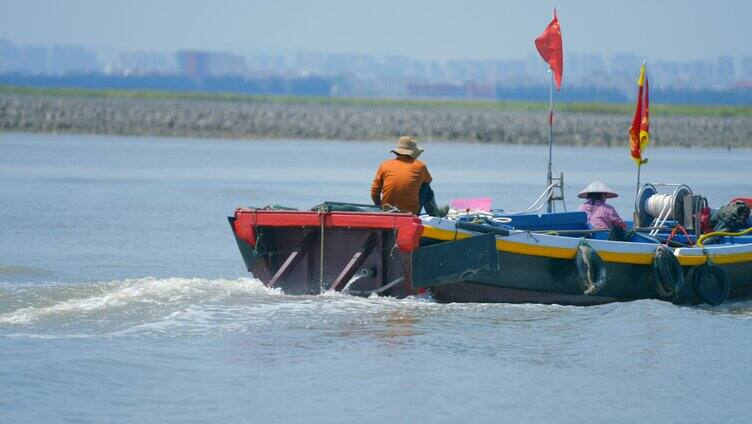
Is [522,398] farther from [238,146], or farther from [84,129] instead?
[84,129]

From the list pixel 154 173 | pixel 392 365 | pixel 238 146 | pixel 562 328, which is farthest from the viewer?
pixel 238 146

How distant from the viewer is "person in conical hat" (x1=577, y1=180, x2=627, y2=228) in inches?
670

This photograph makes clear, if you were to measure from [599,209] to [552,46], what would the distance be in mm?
2857

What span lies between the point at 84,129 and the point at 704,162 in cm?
2729

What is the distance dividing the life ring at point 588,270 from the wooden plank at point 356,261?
7.58 feet

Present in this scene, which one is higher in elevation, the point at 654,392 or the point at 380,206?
the point at 380,206

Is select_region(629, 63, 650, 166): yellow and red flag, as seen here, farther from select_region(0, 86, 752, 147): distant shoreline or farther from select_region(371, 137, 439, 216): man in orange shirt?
select_region(0, 86, 752, 147): distant shoreline

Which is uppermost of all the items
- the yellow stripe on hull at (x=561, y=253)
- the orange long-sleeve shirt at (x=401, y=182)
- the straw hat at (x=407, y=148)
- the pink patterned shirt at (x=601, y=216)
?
the straw hat at (x=407, y=148)

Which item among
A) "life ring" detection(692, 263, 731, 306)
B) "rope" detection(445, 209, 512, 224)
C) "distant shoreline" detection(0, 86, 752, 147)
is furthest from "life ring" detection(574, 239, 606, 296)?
"distant shoreline" detection(0, 86, 752, 147)

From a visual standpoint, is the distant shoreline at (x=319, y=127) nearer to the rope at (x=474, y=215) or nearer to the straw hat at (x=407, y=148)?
the rope at (x=474, y=215)

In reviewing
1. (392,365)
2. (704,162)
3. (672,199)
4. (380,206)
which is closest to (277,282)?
(380,206)

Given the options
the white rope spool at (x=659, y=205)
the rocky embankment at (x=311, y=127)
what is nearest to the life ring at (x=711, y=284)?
the white rope spool at (x=659, y=205)

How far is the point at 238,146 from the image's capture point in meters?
57.7

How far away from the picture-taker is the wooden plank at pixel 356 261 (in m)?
15.0
